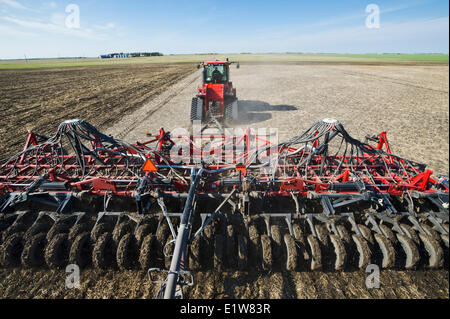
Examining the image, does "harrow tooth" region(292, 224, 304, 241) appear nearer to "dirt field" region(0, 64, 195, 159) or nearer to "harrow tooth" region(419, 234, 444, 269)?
"harrow tooth" region(419, 234, 444, 269)

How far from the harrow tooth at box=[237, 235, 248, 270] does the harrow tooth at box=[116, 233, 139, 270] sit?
63.3 inches

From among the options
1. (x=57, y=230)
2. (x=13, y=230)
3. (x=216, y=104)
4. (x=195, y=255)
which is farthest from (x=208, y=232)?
(x=216, y=104)

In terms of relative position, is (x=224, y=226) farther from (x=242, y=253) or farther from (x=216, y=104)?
(x=216, y=104)

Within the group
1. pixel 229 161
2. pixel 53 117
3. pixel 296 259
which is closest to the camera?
pixel 296 259

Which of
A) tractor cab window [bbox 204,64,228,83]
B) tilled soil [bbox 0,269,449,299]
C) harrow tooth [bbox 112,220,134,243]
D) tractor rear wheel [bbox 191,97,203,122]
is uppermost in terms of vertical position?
tractor cab window [bbox 204,64,228,83]

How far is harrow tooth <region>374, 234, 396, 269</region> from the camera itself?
3414 millimetres

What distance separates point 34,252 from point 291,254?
399cm

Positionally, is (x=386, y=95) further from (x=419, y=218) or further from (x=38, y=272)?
(x=38, y=272)

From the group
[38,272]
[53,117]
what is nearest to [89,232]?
[38,272]

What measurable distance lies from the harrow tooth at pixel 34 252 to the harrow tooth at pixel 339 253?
4619 millimetres

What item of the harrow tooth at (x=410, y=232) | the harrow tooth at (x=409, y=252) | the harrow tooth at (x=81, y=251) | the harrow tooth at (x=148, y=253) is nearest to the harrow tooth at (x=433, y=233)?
the harrow tooth at (x=410, y=232)

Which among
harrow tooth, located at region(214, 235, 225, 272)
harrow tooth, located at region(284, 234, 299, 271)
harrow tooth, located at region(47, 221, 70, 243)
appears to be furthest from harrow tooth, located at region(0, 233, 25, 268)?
harrow tooth, located at region(284, 234, 299, 271)
